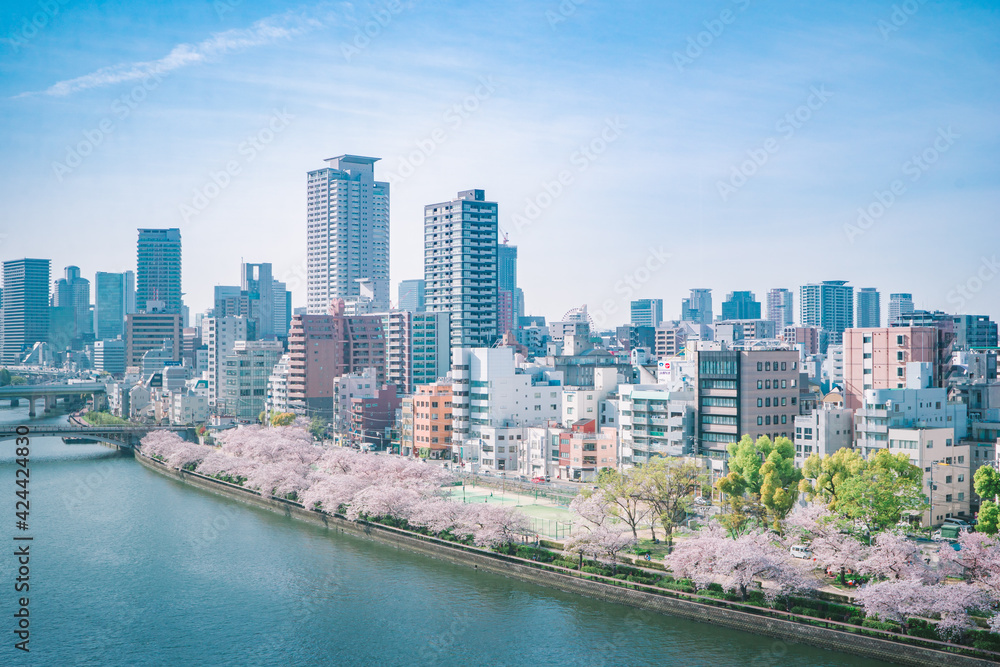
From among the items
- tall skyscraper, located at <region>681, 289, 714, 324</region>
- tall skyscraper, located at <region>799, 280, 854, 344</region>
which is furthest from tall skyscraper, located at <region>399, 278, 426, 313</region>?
tall skyscraper, located at <region>799, 280, 854, 344</region>

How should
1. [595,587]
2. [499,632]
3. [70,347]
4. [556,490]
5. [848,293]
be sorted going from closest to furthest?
[499,632]
[595,587]
[556,490]
[848,293]
[70,347]

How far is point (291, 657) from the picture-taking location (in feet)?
53.0

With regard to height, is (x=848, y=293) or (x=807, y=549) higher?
(x=848, y=293)

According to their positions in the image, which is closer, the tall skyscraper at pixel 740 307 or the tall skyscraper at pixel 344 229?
the tall skyscraper at pixel 344 229

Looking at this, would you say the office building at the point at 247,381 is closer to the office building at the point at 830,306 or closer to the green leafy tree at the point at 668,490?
the green leafy tree at the point at 668,490

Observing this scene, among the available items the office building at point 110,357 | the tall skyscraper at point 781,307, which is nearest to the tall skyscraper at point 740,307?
the tall skyscraper at point 781,307

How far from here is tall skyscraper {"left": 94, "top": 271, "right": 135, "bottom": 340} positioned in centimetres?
13662

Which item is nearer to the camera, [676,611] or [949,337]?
[676,611]

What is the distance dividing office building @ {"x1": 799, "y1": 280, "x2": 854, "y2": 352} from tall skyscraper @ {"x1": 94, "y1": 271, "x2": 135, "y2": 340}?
9916cm

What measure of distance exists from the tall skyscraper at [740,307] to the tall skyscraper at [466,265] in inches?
2752

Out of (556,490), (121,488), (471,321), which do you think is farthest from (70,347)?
(556,490)

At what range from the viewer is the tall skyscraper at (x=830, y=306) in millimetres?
109750

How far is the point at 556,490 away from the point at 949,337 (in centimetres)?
1691

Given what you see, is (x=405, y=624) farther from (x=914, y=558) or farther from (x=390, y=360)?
(x=390, y=360)
